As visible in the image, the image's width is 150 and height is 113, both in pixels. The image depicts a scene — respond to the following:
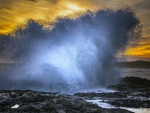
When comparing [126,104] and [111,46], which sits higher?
[111,46]

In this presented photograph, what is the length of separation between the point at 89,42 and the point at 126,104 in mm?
Answer: 20272

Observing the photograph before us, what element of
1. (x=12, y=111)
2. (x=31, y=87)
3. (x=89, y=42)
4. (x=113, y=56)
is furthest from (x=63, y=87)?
(x=12, y=111)

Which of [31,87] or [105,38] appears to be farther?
[105,38]

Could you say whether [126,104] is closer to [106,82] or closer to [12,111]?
[12,111]

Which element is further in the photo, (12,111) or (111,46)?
(111,46)

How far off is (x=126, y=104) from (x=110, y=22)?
2587 centimetres

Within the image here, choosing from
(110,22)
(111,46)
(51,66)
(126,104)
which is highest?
(110,22)

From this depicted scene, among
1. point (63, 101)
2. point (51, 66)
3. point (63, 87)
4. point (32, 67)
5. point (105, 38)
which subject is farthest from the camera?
point (105, 38)

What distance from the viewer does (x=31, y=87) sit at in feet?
93.4

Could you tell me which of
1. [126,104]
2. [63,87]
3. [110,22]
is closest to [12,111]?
[126,104]

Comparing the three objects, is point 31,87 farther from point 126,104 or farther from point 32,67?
point 126,104

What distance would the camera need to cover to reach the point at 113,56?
38.5 metres

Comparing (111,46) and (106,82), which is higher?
(111,46)

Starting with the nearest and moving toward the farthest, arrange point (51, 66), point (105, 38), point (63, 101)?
point (63, 101), point (51, 66), point (105, 38)
